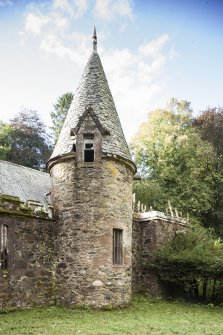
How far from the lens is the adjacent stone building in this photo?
42.0 feet

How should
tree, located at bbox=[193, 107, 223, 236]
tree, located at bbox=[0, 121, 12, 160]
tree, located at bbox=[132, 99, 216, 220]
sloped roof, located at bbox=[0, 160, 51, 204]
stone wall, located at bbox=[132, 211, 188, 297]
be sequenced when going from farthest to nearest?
tree, located at bbox=[0, 121, 12, 160], tree, located at bbox=[193, 107, 223, 236], tree, located at bbox=[132, 99, 216, 220], sloped roof, located at bbox=[0, 160, 51, 204], stone wall, located at bbox=[132, 211, 188, 297]

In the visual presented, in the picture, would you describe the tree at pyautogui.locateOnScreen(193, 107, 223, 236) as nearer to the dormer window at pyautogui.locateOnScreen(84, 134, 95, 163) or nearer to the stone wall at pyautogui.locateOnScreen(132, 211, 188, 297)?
the stone wall at pyautogui.locateOnScreen(132, 211, 188, 297)

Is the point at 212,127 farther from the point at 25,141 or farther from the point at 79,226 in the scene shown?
the point at 79,226

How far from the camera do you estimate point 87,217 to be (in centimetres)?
1369

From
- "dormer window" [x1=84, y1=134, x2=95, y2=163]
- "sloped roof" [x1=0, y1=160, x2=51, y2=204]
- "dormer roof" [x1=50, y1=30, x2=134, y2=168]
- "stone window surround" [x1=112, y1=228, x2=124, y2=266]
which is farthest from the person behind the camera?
"sloped roof" [x1=0, y1=160, x2=51, y2=204]

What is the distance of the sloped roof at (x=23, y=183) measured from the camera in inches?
693

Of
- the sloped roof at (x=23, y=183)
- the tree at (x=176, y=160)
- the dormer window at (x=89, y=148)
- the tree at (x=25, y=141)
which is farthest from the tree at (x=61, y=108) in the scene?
the dormer window at (x=89, y=148)

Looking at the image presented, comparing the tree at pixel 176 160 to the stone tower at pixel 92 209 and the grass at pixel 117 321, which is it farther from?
the grass at pixel 117 321

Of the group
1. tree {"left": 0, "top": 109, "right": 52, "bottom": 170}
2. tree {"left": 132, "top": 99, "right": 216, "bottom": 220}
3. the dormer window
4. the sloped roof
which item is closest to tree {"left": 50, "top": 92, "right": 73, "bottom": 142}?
tree {"left": 0, "top": 109, "right": 52, "bottom": 170}

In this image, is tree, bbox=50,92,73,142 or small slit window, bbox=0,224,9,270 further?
tree, bbox=50,92,73,142

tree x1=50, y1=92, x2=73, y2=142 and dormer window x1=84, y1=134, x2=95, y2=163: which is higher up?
tree x1=50, y1=92, x2=73, y2=142

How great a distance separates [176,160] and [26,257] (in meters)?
19.4

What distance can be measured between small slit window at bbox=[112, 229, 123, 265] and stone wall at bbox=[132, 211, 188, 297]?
2.83 m

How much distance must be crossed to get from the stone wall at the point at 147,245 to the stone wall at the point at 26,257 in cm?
469
